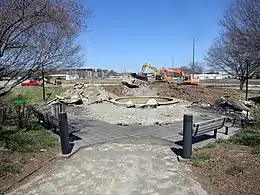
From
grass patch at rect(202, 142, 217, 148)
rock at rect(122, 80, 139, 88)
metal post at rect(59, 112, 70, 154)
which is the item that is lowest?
grass patch at rect(202, 142, 217, 148)

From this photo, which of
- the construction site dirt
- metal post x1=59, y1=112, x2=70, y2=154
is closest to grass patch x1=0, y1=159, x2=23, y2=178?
metal post x1=59, y1=112, x2=70, y2=154

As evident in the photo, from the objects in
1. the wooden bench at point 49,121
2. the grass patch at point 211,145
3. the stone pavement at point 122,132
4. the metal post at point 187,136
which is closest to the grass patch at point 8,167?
→ the stone pavement at point 122,132

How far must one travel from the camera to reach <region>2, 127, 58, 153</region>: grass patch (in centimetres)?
555

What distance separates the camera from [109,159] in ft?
16.1

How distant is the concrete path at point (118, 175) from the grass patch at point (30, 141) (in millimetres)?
1127

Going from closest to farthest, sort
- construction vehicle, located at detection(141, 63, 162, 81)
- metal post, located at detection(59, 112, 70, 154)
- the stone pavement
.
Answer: metal post, located at detection(59, 112, 70, 154) → the stone pavement → construction vehicle, located at detection(141, 63, 162, 81)

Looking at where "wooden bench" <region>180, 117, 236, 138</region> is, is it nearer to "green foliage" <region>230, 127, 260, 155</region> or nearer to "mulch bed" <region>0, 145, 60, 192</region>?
"green foliage" <region>230, 127, 260, 155</region>

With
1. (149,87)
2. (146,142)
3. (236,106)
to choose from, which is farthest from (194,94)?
(146,142)

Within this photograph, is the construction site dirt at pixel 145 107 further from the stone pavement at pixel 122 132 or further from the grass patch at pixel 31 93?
the grass patch at pixel 31 93

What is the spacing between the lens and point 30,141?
6086mm

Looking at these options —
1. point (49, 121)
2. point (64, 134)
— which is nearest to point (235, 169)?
point (64, 134)

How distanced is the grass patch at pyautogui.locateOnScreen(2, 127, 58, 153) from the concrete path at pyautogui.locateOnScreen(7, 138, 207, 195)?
113 centimetres

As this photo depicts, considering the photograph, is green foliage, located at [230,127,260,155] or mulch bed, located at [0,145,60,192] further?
green foliage, located at [230,127,260,155]

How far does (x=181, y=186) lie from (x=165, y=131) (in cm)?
367
